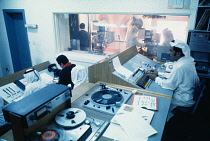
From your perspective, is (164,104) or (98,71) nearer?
(164,104)

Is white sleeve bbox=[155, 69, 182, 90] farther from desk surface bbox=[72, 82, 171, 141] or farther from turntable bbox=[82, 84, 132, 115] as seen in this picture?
turntable bbox=[82, 84, 132, 115]

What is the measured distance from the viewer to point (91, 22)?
372 centimetres

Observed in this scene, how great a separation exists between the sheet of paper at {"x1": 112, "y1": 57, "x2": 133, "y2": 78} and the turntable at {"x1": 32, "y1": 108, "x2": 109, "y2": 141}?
87 centimetres

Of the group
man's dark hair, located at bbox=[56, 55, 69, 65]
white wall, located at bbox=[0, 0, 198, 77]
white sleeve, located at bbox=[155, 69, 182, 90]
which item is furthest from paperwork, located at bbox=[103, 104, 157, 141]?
white wall, located at bbox=[0, 0, 198, 77]

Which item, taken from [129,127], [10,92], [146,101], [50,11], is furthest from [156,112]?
[50,11]

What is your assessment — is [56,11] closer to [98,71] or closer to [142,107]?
[98,71]

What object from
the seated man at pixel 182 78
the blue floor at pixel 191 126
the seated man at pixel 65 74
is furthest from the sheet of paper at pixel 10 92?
the blue floor at pixel 191 126

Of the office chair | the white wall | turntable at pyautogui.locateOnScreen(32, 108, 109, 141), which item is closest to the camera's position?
turntable at pyautogui.locateOnScreen(32, 108, 109, 141)

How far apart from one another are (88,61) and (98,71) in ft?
5.26

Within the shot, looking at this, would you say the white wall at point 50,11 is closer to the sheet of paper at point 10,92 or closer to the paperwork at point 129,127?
the sheet of paper at point 10,92

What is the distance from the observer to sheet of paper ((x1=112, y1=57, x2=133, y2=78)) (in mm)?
2005

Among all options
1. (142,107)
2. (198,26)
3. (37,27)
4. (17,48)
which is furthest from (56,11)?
(142,107)

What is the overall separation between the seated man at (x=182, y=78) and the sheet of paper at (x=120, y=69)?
38cm

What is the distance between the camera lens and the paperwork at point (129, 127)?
1106 millimetres
